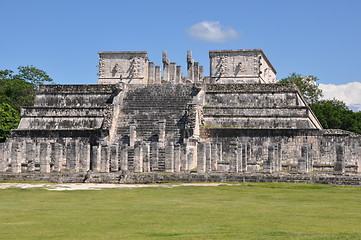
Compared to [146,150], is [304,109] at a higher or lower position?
higher

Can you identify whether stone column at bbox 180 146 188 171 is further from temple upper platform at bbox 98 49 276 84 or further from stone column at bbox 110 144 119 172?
temple upper platform at bbox 98 49 276 84

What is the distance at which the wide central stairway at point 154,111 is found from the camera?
44250mm

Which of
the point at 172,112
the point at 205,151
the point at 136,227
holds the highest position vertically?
the point at 172,112

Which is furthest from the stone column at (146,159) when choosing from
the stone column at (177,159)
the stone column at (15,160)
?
the stone column at (15,160)

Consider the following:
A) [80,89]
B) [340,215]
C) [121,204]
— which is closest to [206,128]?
[80,89]

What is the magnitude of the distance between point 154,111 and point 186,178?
14224mm

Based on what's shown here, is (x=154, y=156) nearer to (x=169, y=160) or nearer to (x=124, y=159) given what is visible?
(x=169, y=160)

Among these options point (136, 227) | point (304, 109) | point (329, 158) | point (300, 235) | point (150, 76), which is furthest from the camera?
point (150, 76)

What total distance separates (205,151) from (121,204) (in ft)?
54.4

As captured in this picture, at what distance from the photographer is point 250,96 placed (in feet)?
162

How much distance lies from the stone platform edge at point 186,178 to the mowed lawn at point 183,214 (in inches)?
115

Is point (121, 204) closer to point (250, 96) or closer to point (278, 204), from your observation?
point (278, 204)

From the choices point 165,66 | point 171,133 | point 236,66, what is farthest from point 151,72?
point 171,133

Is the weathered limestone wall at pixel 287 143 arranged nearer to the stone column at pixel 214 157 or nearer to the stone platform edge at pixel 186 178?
the stone column at pixel 214 157
